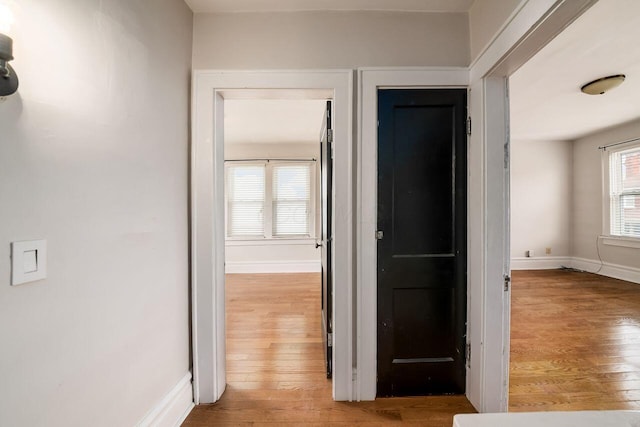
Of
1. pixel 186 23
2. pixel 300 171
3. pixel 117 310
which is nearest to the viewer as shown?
pixel 117 310

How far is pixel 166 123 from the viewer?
1450 mm

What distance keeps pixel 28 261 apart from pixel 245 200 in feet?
14.4

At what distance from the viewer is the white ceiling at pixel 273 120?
3.18 meters

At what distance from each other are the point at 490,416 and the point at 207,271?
1.54 m

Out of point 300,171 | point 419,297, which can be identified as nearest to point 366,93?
point 419,297

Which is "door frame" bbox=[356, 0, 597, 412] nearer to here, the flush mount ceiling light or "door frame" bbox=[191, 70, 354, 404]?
"door frame" bbox=[191, 70, 354, 404]

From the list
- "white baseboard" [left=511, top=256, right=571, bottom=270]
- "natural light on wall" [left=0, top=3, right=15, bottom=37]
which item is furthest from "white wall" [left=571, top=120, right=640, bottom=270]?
"natural light on wall" [left=0, top=3, right=15, bottom=37]

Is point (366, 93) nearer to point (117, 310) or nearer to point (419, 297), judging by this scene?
point (419, 297)

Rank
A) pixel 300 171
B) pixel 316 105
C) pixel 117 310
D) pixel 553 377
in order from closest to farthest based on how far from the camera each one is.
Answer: pixel 117 310 → pixel 553 377 → pixel 316 105 → pixel 300 171

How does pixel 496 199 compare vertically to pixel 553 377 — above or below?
above

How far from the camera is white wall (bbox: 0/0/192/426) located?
2.56 ft

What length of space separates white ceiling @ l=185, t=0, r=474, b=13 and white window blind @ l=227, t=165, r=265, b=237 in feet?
11.3

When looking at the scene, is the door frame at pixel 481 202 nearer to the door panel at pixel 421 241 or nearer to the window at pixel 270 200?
the door panel at pixel 421 241

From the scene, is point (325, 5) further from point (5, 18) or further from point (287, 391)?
point (287, 391)
